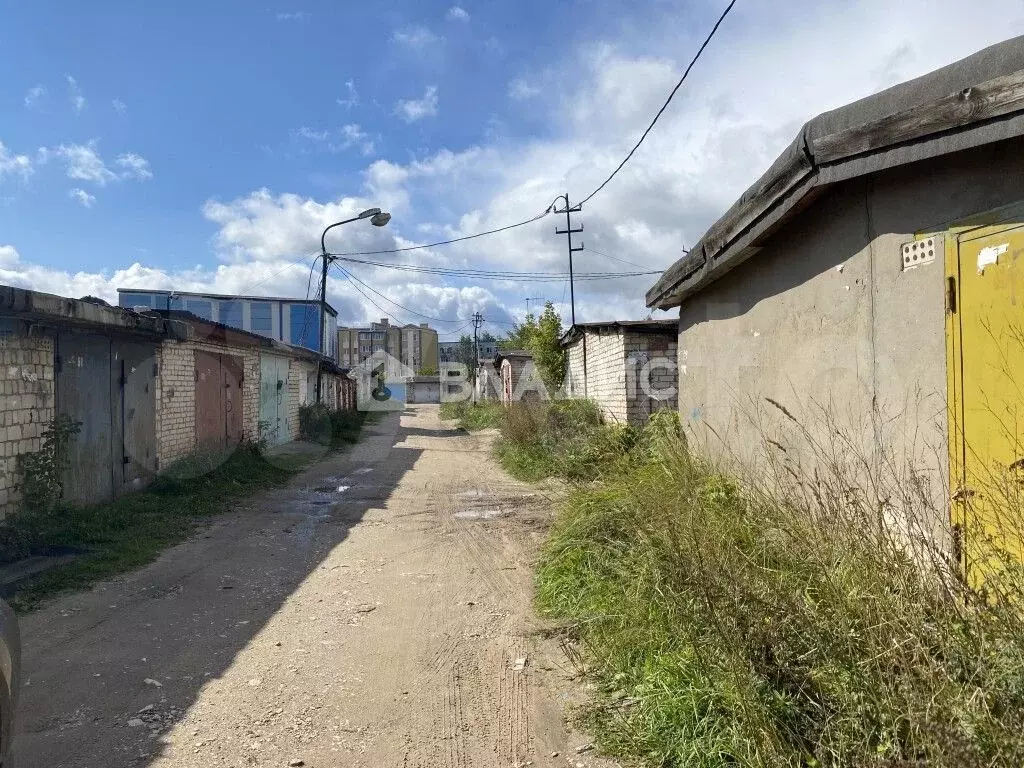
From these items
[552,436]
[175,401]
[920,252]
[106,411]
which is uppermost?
[920,252]

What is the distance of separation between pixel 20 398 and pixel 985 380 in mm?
7423

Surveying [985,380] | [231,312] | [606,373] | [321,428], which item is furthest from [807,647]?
[231,312]

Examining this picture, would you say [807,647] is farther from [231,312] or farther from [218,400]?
[231,312]

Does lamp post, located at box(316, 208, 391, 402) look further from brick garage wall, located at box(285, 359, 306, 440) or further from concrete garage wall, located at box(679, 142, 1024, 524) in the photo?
concrete garage wall, located at box(679, 142, 1024, 524)

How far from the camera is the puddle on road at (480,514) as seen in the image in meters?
7.78

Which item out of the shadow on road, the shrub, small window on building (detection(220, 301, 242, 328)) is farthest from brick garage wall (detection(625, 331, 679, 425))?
small window on building (detection(220, 301, 242, 328))

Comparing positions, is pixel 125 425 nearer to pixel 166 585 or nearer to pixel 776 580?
pixel 166 585

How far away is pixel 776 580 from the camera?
275 cm

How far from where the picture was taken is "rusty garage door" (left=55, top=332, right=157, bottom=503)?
680 cm

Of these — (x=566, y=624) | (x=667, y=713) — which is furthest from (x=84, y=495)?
(x=667, y=713)

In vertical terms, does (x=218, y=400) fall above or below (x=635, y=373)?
below

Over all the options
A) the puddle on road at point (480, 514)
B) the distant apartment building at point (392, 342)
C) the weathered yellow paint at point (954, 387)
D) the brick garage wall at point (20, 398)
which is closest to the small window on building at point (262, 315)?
the brick garage wall at point (20, 398)

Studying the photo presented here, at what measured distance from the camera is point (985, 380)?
8.84 ft

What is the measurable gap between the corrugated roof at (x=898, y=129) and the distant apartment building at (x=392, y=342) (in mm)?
79577
